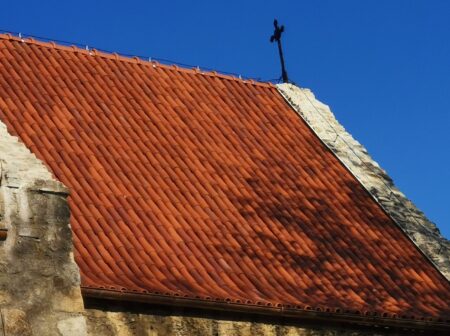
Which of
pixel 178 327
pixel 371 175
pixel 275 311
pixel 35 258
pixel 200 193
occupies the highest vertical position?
pixel 371 175

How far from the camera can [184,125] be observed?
18234 mm

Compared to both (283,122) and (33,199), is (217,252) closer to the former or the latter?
(33,199)

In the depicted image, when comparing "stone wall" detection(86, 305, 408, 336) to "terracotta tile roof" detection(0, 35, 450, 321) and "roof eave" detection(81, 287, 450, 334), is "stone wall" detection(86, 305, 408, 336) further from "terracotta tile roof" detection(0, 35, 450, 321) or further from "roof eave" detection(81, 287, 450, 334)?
"terracotta tile roof" detection(0, 35, 450, 321)

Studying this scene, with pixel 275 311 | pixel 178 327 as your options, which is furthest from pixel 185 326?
pixel 275 311

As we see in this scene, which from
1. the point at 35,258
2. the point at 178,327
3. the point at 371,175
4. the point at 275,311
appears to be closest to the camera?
the point at 35,258

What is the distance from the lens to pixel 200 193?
16703 mm

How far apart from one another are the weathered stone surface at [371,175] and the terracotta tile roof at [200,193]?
152 mm

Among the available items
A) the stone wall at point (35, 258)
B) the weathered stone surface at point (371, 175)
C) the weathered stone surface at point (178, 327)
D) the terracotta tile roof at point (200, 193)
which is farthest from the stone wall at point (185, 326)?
the weathered stone surface at point (371, 175)

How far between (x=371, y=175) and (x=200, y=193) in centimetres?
340

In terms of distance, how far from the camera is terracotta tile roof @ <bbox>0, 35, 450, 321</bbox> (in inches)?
596

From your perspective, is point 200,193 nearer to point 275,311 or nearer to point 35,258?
point 275,311

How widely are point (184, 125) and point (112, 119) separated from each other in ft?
3.81

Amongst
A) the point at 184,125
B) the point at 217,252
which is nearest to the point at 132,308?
the point at 217,252

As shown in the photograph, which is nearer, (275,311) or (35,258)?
(35,258)
